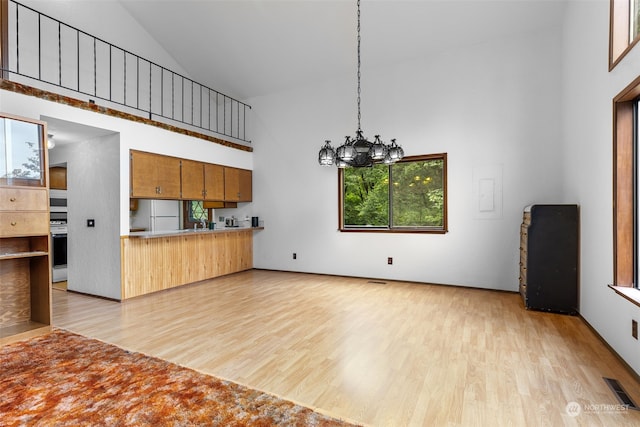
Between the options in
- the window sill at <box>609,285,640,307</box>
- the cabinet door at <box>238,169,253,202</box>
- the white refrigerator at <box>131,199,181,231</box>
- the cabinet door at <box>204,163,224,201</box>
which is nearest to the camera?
the window sill at <box>609,285,640,307</box>

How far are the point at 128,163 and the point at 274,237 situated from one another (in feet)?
10.1

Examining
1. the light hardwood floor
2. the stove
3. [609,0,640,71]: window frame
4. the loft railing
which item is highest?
the loft railing

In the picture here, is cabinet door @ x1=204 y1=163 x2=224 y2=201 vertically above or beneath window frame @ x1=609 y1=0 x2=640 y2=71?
beneath

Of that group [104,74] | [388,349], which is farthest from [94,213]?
[388,349]

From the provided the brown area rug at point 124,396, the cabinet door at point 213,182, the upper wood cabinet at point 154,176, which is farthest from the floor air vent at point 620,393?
the cabinet door at point 213,182

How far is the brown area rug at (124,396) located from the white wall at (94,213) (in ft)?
6.56

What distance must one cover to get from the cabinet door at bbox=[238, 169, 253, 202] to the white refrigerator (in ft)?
6.53

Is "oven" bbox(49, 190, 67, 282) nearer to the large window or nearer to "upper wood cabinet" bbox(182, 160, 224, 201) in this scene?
"upper wood cabinet" bbox(182, 160, 224, 201)

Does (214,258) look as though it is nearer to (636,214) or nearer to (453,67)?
(453,67)

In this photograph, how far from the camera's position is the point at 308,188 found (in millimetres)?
6488

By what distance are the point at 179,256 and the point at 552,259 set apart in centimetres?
538

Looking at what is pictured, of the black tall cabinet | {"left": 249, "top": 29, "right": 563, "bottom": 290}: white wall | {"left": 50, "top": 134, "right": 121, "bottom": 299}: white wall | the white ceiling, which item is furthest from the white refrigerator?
the black tall cabinet

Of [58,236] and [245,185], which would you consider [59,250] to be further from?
[245,185]

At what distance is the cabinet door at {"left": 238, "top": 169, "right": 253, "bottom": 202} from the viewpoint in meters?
6.86
